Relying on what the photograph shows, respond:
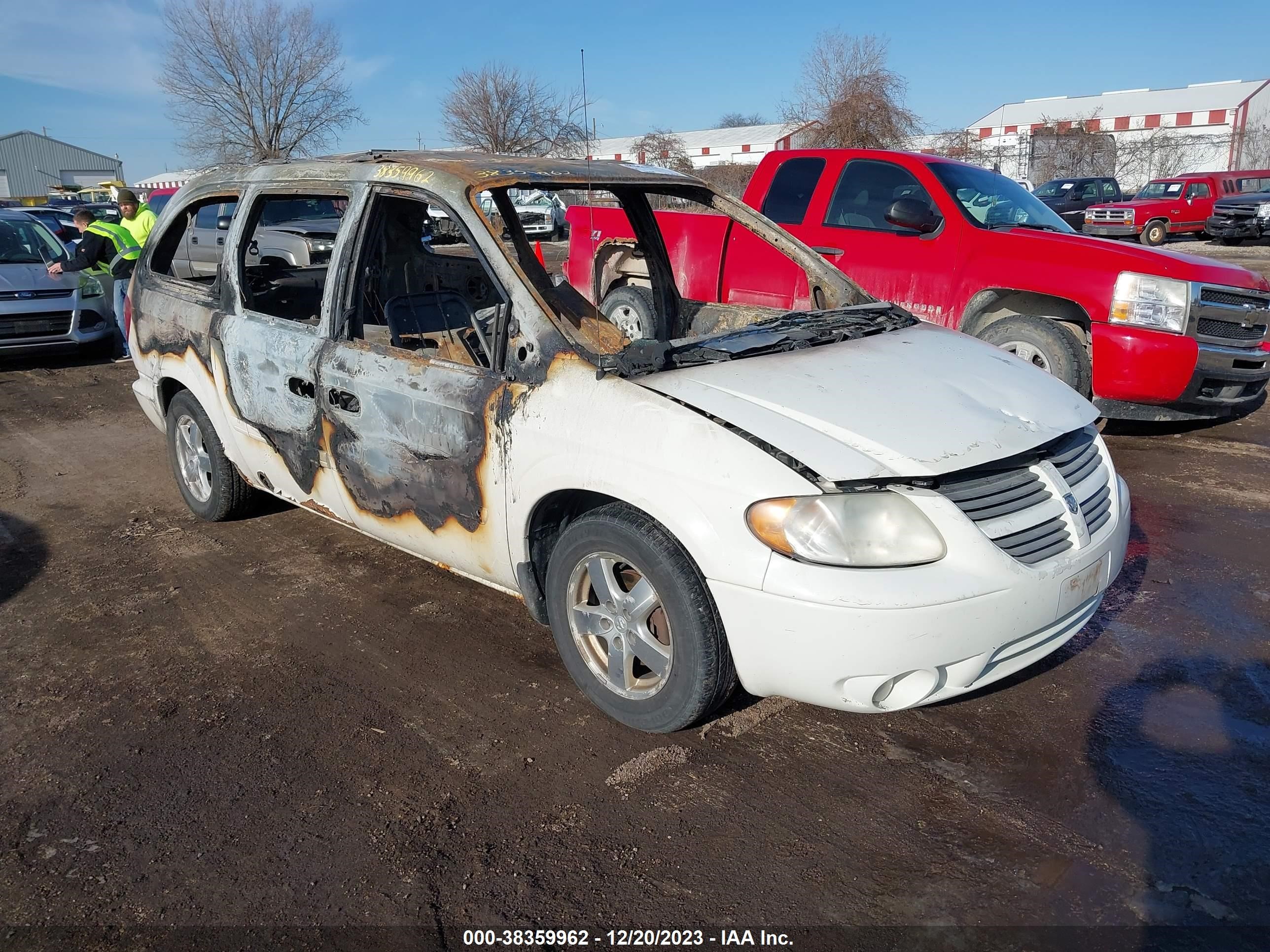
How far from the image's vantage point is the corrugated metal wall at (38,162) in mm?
75625

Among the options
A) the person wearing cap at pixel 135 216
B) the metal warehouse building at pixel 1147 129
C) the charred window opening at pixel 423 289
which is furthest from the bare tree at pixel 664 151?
the charred window opening at pixel 423 289

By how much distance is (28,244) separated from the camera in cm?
1071

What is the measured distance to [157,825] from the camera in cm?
279

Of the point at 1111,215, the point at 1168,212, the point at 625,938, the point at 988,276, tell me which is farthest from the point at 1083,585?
the point at 1168,212

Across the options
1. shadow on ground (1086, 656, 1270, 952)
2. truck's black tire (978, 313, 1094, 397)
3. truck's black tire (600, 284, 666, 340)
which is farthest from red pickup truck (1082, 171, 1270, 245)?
shadow on ground (1086, 656, 1270, 952)

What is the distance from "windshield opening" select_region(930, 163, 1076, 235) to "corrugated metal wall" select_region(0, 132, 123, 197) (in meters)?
83.5

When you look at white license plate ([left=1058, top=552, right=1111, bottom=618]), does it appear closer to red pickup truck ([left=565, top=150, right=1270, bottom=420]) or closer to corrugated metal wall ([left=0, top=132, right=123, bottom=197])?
red pickup truck ([left=565, top=150, right=1270, bottom=420])

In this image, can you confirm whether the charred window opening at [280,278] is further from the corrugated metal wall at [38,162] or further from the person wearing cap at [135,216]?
the corrugated metal wall at [38,162]

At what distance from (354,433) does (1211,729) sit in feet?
10.7

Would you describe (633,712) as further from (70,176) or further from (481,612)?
(70,176)

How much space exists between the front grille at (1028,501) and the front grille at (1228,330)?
3.72 meters

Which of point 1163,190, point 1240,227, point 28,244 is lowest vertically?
point 1240,227

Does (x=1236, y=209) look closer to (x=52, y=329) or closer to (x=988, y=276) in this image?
(x=988, y=276)

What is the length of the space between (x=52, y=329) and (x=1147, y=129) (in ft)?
183
